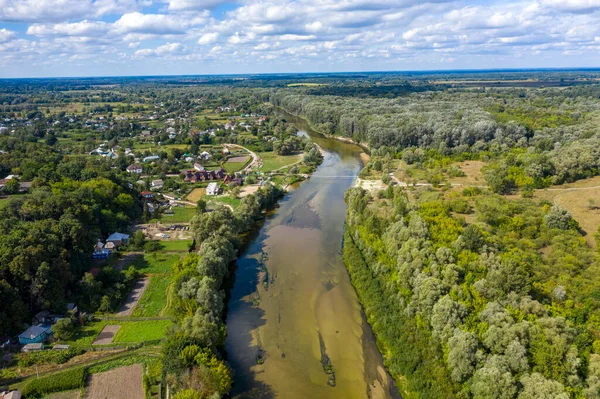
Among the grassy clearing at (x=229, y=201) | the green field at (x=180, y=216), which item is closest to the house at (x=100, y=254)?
the green field at (x=180, y=216)

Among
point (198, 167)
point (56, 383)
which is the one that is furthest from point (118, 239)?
point (198, 167)

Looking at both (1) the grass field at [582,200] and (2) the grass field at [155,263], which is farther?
(2) the grass field at [155,263]

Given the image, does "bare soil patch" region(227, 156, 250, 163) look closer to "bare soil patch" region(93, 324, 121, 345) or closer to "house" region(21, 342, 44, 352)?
"bare soil patch" region(93, 324, 121, 345)

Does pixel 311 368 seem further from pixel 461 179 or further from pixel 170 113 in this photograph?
pixel 170 113

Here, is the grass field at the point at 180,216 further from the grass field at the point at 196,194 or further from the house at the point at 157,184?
the house at the point at 157,184

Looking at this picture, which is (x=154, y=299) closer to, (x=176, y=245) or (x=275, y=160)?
(x=176, y=245)

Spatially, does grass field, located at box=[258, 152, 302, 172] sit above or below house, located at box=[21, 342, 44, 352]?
above

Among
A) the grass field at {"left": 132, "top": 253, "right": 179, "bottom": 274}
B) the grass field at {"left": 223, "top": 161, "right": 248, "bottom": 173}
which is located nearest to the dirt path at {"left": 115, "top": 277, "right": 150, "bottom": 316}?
the grass field at {"left": 132, "top": 253, "right": 179, "bottom": 274}
